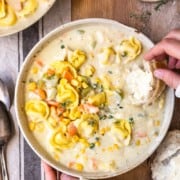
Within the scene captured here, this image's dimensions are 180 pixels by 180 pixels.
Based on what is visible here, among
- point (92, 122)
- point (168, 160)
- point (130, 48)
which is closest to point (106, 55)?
point (130, 48)

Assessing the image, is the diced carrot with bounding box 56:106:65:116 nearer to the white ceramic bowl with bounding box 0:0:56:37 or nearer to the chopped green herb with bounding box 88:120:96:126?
the chopped green herb with bounding box 88:120:96:126

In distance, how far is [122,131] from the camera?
4.15 ft

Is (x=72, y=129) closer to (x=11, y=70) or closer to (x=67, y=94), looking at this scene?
(x=67, y=94)

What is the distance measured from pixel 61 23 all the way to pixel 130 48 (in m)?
0.19

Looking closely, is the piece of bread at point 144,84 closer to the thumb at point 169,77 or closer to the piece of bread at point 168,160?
the thumb at point 169,77

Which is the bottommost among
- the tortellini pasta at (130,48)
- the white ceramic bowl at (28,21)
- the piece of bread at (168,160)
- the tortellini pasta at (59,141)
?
the piece of bread at (168,160)

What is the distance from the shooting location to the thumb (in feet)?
3.98

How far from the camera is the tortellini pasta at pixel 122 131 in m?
1.26

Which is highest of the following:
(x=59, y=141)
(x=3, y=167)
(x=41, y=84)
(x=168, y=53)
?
(x=168, y=53)

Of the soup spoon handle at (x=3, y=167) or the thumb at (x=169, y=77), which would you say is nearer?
the thumb at (x=169, y=77)

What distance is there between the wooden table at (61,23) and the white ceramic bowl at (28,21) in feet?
0.19

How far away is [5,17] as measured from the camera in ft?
4.21

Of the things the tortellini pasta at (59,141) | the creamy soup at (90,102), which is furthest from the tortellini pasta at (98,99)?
the tortellini pasta at (59,141)

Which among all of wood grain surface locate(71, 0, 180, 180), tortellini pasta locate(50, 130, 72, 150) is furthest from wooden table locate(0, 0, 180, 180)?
tortellini pasta locate(50, 130, 72, 150)
